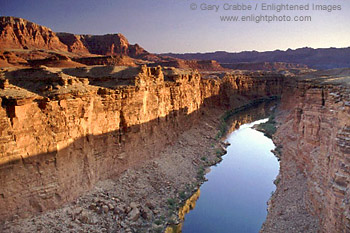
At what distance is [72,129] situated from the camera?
10.5 meters

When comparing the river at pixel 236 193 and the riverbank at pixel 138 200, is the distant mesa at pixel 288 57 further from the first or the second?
the riverbank at pixel 138 200

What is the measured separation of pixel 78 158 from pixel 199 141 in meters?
13.7

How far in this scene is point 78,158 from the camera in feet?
35.8

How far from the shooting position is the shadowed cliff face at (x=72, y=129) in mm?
8594

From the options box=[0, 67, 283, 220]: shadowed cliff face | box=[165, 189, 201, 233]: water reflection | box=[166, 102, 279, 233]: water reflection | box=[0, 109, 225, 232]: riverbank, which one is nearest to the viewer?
box=[0, 67, 283, 220]: shadowed cliff face

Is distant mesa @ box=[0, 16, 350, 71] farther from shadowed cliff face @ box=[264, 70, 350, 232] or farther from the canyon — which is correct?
shadowed cliff face @ box=[264, 70, 350, 232]

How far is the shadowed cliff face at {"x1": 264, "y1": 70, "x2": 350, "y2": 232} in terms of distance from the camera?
694 cm

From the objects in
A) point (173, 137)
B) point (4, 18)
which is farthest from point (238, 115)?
point (4, 18)

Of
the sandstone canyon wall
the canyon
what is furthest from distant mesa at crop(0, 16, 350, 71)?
the sandstone canyon wall

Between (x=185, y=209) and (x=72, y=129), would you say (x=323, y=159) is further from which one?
(x=72, y=129)

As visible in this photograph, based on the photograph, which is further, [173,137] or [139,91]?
[173,137]

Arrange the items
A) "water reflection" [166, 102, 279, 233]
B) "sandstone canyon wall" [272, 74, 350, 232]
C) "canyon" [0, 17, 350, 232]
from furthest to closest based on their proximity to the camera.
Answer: "water reflection" [166, 102, 279, 233], "canyon" [0, 17, 350, 232], "sandstone canyon wall" [272, 74, 350, 232]

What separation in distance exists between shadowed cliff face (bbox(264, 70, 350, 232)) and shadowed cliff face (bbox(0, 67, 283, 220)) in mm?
8006

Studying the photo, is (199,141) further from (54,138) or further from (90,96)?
(54,138)
